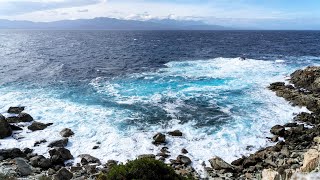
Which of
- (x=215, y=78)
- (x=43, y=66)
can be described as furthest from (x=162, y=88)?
(x=43, y=66)

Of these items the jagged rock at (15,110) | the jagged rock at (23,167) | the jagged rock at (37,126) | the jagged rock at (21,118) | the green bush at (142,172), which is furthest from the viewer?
the jagged rock at (15,110)

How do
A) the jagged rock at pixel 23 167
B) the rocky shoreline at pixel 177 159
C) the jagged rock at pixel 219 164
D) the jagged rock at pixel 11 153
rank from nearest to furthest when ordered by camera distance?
the jagged rock at pixel 23 167 < the rocky shoreline at pixel 177 159 < the jagged rock at pixel 219 164 < the jagged rock at pixel 11 153

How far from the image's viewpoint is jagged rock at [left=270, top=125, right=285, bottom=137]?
2863cm

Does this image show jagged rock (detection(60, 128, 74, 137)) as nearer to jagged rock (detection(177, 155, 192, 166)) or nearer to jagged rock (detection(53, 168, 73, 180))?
jagged rock (detection(53, 168, 73, 180))

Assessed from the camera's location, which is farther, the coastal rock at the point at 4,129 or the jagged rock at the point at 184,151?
the coastal rock at the point at 4,129

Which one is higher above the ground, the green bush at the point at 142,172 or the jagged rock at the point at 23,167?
the green bush at the point at 142,172

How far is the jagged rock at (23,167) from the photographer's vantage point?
21641 millimetres

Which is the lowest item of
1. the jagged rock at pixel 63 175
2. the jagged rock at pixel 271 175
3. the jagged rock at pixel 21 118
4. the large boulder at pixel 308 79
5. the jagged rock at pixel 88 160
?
the jagged rock at pixel 88 160

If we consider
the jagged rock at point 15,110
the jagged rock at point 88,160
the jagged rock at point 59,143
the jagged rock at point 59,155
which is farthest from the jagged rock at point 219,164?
the jagged rock at point 15,110

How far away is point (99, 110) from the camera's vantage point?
3516 centimetres

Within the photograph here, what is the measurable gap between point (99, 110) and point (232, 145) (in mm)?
15179

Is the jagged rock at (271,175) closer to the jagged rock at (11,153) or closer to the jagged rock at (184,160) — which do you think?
the jagged rock at (184,160)

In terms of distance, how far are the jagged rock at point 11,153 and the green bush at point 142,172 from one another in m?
13.3

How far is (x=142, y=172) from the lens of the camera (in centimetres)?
1441
